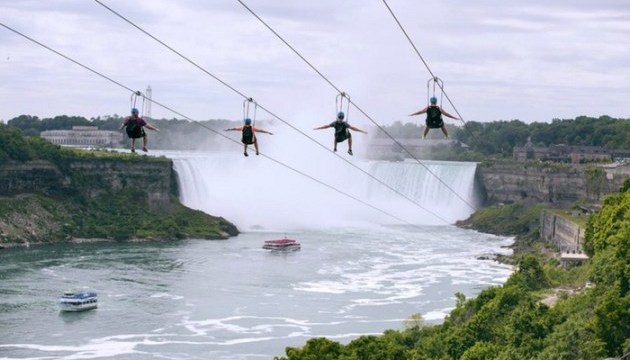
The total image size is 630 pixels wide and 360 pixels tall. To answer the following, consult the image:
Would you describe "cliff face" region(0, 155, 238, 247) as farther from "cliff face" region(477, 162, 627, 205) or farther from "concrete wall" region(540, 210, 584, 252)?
"cliff face" region(477, 162, 627, 205)

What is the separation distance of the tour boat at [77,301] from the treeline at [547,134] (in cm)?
6294

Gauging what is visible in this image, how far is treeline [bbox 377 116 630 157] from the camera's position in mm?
101125

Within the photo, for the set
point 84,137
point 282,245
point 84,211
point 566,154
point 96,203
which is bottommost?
point 282,245

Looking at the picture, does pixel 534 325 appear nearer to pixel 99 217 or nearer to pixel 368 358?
pixel 368 358

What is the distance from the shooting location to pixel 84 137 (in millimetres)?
122375

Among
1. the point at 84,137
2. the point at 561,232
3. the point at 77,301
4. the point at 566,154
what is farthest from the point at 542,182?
the point at 84,137

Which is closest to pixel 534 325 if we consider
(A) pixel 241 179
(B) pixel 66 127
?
(A) pixel 241 179

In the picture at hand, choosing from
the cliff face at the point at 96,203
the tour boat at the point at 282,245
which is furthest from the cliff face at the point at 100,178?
the tour boat at the point at 282,245

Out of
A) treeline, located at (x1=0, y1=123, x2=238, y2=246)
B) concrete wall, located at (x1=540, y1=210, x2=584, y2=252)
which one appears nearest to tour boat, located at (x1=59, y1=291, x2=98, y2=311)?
concrete wall, located at (x1=540, y1=210, x2=584, y2=252)

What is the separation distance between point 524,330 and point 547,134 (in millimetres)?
88482

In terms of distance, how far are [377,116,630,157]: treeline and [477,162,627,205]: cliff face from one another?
19297 mm

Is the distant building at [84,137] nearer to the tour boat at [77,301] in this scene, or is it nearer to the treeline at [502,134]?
the treeline at [502,134]

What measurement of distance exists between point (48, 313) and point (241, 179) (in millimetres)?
50358

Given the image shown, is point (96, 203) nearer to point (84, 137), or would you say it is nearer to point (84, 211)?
point (84, 211)
